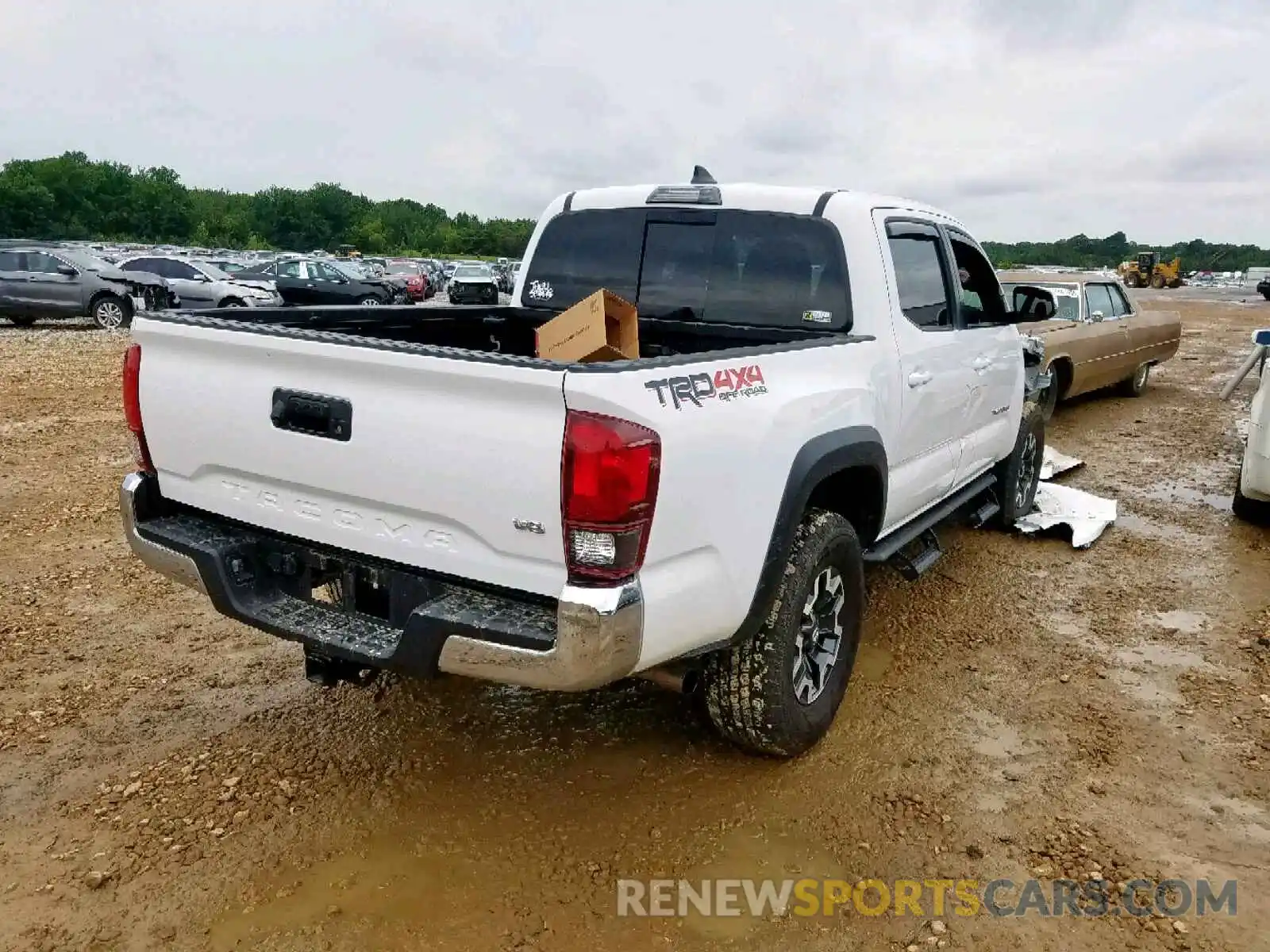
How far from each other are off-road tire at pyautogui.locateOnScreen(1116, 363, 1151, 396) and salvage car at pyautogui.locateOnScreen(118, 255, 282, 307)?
15534mm

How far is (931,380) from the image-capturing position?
162 inches

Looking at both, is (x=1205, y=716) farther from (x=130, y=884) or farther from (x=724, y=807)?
(x=130, y=884)

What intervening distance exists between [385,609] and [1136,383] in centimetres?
1225

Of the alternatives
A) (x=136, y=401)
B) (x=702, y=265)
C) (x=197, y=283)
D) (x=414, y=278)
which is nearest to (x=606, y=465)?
(x=136, y=401)

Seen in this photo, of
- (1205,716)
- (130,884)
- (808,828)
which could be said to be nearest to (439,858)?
(130,884)

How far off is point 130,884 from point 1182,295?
53227mm

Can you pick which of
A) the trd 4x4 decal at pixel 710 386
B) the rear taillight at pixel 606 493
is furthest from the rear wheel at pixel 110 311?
the rear taillight at pixel 606 493

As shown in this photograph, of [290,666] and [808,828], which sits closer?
[808,828]

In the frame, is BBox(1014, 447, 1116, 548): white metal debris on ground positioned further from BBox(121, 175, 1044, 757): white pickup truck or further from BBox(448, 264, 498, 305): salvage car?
BBox(448, 264, 498, 305): salvage car

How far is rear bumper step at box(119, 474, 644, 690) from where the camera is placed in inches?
94.5

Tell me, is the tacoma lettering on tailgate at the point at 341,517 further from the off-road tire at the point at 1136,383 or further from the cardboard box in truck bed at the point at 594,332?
the off-road tire at the point at 1136,383

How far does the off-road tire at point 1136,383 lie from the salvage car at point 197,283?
51.0 feet

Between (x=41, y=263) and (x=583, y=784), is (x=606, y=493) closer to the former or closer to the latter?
(x=583, y=784)

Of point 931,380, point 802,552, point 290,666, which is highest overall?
point 931,380
